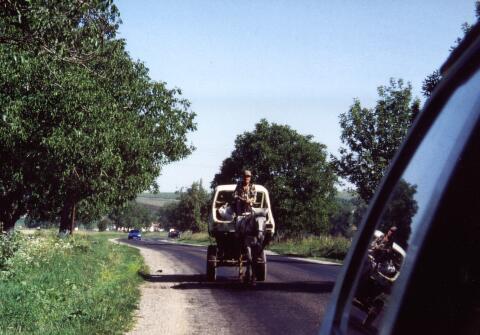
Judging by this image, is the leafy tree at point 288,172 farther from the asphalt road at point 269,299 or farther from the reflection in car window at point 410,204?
the reflection in car window at point 410,204

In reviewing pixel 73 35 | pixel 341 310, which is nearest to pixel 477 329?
pixel 341 310

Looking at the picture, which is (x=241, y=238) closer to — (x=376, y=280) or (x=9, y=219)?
(x=376, y=280)

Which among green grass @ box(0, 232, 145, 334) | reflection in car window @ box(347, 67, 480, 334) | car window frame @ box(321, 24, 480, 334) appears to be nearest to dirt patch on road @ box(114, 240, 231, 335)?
green grass @ box(0, 232, 145, 334)

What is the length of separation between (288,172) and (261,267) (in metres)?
55.6

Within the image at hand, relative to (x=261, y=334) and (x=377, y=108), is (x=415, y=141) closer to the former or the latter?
(x=261, y=334)

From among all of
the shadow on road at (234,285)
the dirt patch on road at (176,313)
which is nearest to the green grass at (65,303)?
the dirt patch on road at (176,313)

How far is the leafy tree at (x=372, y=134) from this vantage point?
1211 inches

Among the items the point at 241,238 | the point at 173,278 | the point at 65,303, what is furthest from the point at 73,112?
the point at 65,303

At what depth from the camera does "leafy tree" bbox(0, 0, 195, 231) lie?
7496 millimetres

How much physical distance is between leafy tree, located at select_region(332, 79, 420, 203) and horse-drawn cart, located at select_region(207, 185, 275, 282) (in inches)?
722

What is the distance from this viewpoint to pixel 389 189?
1758 millimetres

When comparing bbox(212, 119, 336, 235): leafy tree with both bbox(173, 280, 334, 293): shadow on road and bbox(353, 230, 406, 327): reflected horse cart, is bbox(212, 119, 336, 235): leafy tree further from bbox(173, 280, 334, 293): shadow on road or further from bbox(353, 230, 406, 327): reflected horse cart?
bbox(353, 230, 406, 327): reflected horse cart

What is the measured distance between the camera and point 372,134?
107 feet

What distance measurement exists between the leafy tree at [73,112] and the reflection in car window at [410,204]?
229 inches
